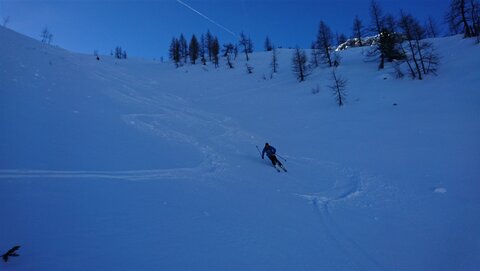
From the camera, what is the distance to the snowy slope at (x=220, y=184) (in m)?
5.38

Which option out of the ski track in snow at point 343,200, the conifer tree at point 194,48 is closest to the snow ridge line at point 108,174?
the ski track in snow at point 343,200

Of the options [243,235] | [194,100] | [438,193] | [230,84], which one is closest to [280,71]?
[230,84]

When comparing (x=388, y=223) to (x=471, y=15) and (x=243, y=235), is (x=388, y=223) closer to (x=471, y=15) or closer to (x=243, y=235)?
(x=243, y=235)

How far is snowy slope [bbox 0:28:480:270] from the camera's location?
5.38 m

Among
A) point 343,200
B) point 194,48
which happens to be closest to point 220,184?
point 343,200

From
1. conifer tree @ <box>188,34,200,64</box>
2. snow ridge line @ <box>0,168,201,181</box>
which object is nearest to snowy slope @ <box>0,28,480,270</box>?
snow ridge line @ <box>0,168,201,181</box>

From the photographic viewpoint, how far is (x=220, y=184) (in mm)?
9703

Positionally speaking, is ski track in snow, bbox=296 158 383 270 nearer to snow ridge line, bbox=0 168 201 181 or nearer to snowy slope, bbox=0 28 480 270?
snowy slope, bbox=0 28 480 270

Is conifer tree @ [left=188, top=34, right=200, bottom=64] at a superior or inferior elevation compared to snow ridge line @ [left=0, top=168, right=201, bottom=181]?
superior

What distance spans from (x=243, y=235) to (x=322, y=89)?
30488 mm

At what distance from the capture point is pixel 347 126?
2166cm

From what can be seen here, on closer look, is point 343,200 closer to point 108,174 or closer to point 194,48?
point 108,174

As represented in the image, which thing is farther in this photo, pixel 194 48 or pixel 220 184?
pixel 194 48

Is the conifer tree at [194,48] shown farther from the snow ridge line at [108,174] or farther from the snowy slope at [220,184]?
the snow ridge line at [108,174]
